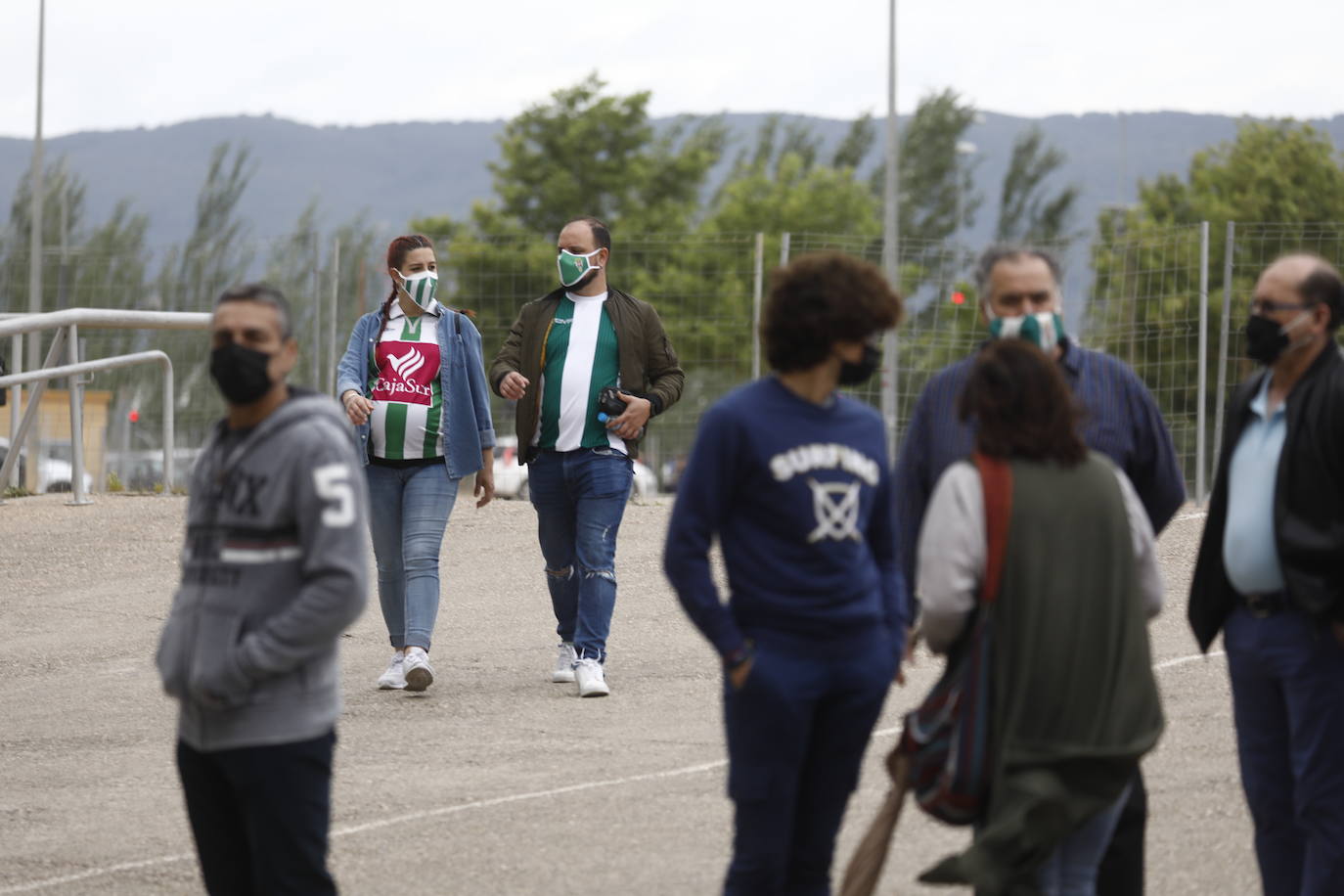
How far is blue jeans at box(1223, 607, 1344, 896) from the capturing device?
4312mm

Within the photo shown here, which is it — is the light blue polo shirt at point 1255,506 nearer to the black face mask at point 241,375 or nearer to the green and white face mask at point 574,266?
the black face mask at point 241,375

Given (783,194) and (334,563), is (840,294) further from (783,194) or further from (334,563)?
(783,194)

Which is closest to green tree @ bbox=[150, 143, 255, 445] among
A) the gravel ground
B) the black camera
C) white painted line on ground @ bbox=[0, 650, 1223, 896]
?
the gravel ground

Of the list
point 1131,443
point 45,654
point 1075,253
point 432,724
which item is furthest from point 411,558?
point 1075,253

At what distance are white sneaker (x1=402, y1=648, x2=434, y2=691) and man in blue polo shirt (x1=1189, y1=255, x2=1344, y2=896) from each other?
392 centimetres

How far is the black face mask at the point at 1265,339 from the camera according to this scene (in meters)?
4.49

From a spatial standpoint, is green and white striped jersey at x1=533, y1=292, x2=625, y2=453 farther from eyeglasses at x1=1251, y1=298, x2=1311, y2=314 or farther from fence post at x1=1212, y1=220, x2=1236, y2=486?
fence post at x1=1212, y1=220, x2=1236, y2=486

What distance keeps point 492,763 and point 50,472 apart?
1094cm

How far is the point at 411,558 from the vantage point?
7.76m

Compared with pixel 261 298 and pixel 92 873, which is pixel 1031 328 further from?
pixel 92 873

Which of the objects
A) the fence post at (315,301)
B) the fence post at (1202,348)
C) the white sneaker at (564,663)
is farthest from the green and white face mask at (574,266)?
the fence post at (315,301)

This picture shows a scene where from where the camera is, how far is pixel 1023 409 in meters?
3.71

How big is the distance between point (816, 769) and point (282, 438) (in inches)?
51.5

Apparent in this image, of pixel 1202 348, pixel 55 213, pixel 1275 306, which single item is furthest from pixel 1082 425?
pixel 55 213
